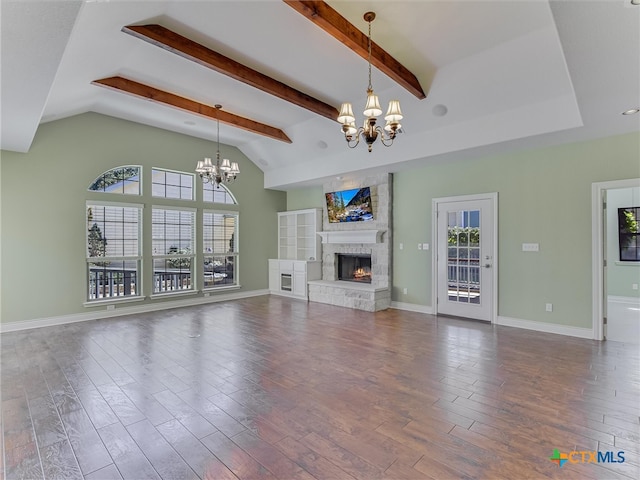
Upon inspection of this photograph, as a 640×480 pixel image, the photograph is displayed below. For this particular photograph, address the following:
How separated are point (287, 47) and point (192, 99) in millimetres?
2356

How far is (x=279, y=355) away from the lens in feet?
13.5

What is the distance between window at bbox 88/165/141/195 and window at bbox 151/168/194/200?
32 centimetres

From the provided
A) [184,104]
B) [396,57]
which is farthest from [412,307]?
[184,104]

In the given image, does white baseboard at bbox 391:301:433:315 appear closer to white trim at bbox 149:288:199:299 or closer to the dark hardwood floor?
the dark hardwood floor

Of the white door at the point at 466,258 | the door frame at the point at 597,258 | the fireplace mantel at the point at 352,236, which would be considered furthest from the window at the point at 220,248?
the door frame at the point at 597,258

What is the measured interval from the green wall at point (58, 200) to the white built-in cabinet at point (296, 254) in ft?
10.5

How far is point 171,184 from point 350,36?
5.46m

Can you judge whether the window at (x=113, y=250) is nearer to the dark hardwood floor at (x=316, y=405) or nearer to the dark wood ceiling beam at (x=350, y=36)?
the dark hardwood floor at (x=316, y=405)

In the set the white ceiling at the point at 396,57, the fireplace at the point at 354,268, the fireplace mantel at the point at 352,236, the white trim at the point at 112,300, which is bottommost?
the white trim at the point at 112,300

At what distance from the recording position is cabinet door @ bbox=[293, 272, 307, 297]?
8.12m

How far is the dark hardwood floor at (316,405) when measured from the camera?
2104mm

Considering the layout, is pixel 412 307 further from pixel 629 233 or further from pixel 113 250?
pixel 113 250

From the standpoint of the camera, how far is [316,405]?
2854 millimetres

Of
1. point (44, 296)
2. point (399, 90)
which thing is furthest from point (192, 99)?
point (44, 296)
